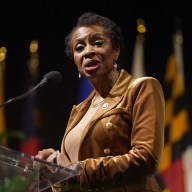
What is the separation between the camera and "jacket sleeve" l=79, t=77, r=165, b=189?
1614 mm

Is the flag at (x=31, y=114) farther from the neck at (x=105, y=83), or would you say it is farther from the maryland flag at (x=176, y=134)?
the neck at (x=105, y=83)

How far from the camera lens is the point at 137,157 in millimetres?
1611

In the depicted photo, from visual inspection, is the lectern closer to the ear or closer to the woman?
the woman

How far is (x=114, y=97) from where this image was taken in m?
1.84

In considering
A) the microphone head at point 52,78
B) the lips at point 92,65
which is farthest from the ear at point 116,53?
the microphone head at point 52,78

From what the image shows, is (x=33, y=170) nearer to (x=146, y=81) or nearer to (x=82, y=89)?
(x=146, y=81)

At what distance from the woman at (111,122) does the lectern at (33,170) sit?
20 centimetres

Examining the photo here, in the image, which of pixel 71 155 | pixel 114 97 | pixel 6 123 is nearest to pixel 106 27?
pixel 114 97

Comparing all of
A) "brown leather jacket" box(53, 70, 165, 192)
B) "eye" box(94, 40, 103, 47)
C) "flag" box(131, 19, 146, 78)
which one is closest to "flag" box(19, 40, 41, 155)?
"flag" box(131, 19, 146, 78)

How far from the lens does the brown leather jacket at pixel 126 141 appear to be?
162 centimetres

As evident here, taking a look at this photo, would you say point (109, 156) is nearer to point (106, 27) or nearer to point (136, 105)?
point (136, 105)

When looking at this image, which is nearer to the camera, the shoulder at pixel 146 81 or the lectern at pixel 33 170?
the lectern at pixel 33 170

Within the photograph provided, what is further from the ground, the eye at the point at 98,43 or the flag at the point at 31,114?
the flag at the point at 31,114

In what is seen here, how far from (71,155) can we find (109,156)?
199mm
